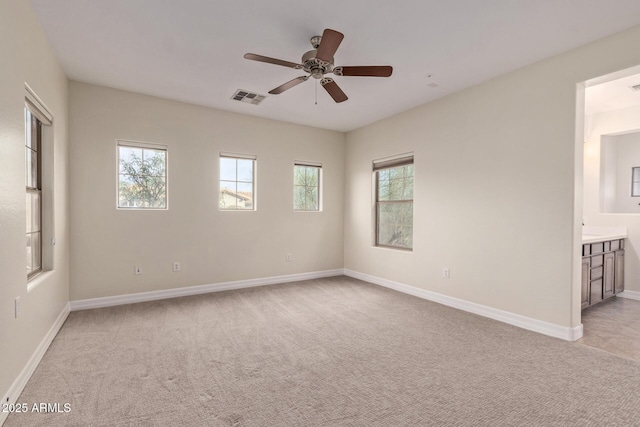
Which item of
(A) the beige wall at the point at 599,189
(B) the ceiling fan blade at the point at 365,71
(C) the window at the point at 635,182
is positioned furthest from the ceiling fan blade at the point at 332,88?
(C) the window at the point at 635,182

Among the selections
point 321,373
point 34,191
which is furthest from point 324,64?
point 34,191

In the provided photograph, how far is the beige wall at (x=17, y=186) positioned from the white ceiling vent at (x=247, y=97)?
1.86m

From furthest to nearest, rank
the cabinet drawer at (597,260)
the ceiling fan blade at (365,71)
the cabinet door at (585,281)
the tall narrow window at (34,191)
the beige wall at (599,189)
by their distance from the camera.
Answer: the beige wall at (599,189)
the cabinet drawer at (597,260)
the cabinet door at (585,281)
the tall narrow window at (34,191)
the ceiling fan blade at (365,71)

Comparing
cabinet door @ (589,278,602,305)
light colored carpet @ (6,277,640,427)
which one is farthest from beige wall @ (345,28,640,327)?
cabinet door @ (589,278,602,305)

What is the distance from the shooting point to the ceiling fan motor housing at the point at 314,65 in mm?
2672

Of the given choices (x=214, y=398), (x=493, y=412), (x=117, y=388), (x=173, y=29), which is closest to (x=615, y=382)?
(x=493, y=412)

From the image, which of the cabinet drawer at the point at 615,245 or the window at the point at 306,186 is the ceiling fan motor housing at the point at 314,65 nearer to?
the window at the point at 306,186

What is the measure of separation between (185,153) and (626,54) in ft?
16.1

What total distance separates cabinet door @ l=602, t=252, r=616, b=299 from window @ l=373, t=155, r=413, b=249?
2.38 meters

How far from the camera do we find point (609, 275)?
404cm

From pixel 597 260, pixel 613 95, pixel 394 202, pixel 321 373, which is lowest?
pixel 321 373

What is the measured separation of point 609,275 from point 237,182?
17.4 ft

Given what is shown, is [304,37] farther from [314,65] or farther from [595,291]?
[595,291]

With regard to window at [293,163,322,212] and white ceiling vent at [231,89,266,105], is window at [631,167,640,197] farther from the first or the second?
white ceiling vent at [231,89,266,105]
